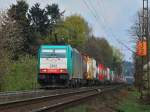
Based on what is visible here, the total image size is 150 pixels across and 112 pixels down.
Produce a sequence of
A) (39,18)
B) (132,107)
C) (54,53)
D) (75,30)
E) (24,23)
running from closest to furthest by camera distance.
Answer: (132,107)
(54,53)
(24,23)
(39,18)
(75,30)

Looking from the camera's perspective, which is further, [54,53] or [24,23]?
[24,23]

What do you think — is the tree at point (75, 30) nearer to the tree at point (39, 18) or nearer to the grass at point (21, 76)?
the tree at point (39, 18)

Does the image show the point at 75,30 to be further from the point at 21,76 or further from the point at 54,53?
the point at 54,53

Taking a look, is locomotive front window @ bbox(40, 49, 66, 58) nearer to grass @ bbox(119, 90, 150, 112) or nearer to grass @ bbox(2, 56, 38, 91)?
grass @ bbox(2, 56, 38, 91)

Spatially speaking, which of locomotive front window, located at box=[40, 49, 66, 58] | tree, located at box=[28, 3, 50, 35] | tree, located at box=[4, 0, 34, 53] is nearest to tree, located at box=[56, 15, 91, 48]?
tree, located at box=[28, 3, 50, 35]

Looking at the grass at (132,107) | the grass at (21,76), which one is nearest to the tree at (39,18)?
the grass at (21,76)

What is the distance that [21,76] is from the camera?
5991cm

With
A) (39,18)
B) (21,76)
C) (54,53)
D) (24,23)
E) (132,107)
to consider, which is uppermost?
(39,18)

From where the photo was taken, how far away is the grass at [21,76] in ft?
165

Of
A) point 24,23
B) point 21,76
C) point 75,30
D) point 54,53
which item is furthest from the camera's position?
point 75,30

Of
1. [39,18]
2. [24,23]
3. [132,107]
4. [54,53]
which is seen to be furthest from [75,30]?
[132,107]

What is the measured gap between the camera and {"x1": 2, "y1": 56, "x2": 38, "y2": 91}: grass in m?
50.3

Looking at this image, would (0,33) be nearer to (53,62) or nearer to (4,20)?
(4,20)

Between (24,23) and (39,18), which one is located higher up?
(39,18)
